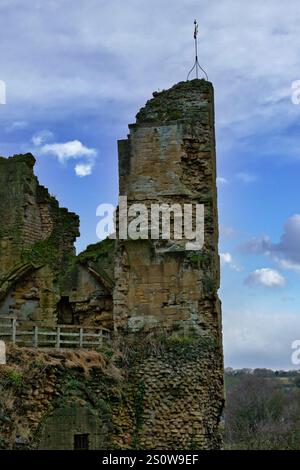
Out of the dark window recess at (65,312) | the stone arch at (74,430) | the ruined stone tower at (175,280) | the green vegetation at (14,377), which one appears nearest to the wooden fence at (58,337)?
Answer: the ruined stone tower at (175,280)

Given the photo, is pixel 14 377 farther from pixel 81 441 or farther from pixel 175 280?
pixel 175 280

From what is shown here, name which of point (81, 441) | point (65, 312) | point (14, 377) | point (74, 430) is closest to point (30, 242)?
point (65, 312)

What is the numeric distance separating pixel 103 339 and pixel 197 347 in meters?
2.68

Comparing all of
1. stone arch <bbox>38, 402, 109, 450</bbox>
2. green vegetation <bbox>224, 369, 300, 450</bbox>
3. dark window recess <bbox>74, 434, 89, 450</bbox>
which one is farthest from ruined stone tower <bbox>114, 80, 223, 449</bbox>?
green vegetation <bbox>224, 369, 300, 450</bbox>

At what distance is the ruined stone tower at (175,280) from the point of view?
20.6m

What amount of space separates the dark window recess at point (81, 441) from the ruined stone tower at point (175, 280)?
2309 mm

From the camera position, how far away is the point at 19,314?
85.3 ft

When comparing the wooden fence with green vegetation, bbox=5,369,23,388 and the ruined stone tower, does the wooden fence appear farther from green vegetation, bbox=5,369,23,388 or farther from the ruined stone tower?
green vegetation, bbox=5,369,23,388

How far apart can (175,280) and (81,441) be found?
5.28m

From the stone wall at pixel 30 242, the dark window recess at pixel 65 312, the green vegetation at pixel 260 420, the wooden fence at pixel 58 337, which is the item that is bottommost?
the green vegetation at pixel 260 420

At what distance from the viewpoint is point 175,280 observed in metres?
21.7

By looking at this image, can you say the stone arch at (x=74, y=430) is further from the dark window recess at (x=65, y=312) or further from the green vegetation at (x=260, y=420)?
the green vegetation at (x=260, y=420)
